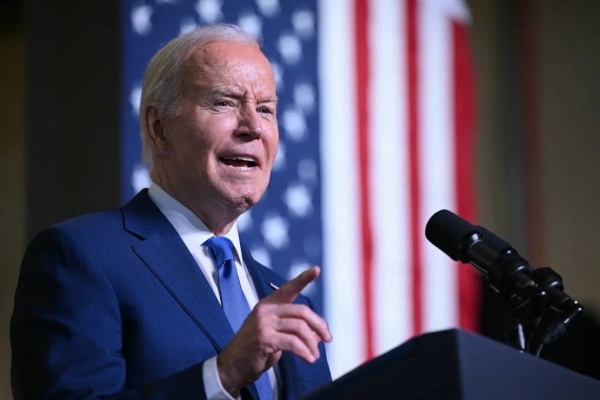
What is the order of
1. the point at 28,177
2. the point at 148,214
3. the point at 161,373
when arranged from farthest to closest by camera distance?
the point at 28,177, the point at 148,214, the point at 161,373

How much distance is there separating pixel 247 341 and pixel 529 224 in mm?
3205

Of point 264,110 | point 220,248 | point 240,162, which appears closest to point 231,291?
point 220,248

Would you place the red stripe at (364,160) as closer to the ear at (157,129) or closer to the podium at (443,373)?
the ear at (157,129)

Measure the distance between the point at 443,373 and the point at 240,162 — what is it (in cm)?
103

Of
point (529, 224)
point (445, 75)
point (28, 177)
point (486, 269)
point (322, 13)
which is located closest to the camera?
point (486, 269)

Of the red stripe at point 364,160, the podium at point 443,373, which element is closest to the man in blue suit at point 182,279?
the podium at point 443,373

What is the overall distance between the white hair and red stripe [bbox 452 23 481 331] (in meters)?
2.09

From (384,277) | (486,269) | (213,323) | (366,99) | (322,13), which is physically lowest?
(384,277)

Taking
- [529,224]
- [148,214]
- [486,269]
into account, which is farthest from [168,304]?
[529,224]

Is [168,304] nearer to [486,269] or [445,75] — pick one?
[486,269]

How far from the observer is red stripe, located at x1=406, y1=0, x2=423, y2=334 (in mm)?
3830

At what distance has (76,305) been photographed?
1663 millimetres

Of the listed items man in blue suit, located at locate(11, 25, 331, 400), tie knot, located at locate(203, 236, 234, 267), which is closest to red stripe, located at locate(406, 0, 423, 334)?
man in blue suit, located at locate(11, 25, 331, 400)

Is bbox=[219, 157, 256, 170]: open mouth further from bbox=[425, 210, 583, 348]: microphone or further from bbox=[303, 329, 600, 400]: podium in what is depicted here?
bbox=[303, 329, 600, 400]: podium
